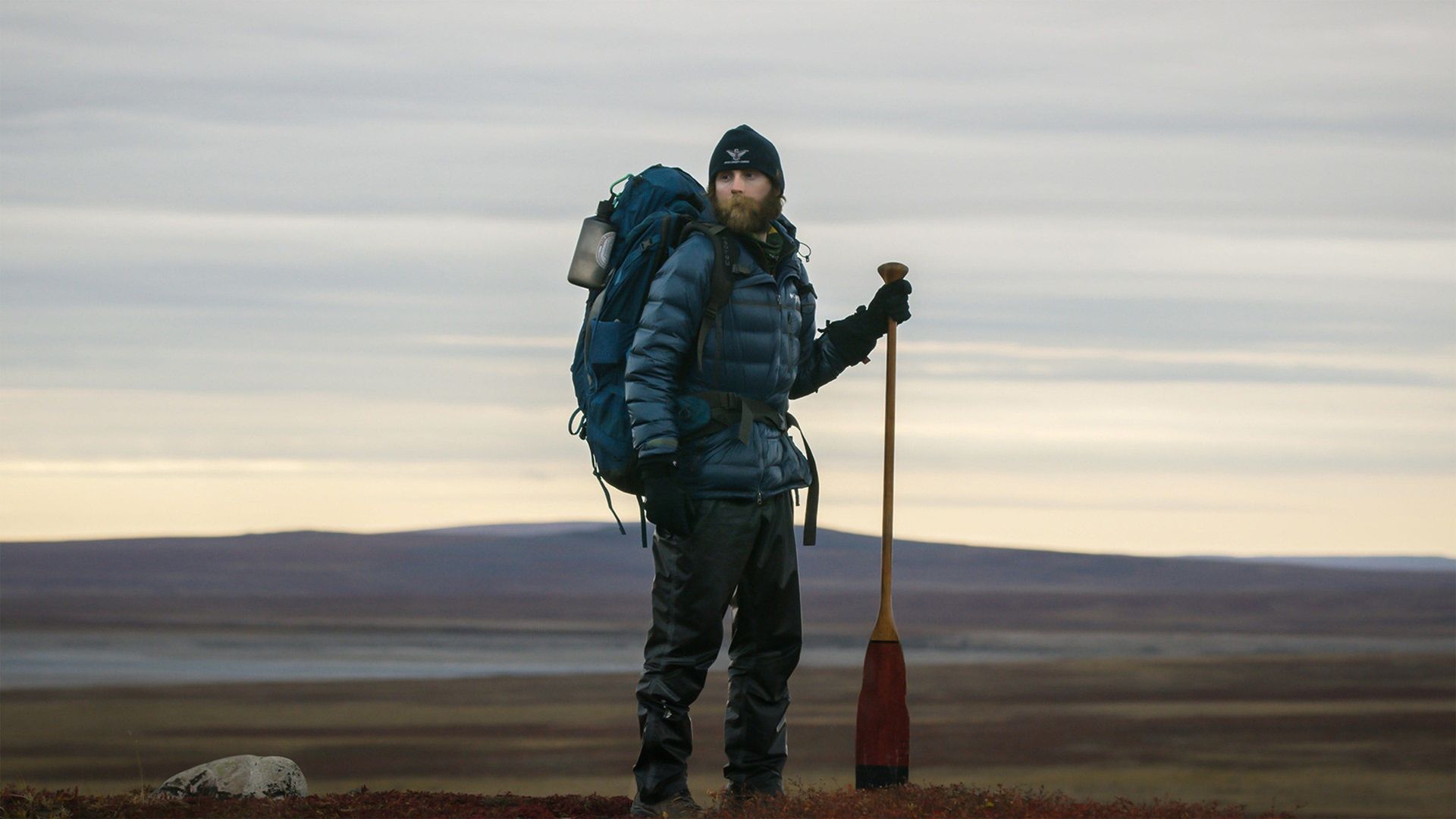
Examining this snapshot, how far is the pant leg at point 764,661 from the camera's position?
7172 mm

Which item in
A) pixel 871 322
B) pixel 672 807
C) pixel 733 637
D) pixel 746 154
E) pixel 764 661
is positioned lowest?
pixel 672 807

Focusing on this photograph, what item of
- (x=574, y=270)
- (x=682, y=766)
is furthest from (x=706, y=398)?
Answer: (x=682, y=766)

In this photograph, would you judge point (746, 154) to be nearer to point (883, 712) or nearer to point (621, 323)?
point (621, 323)

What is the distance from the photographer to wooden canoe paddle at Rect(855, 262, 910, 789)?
735 cm

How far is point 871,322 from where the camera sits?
764 cm

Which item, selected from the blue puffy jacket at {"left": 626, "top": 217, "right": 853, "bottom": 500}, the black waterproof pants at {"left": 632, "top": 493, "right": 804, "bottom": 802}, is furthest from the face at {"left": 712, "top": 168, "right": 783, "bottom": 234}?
the black waterproof pants at {"left": 632, "top": 493, "right": 804, "bottom": 802}

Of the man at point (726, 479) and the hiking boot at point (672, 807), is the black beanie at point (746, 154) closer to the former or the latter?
the man at point (726, 479)

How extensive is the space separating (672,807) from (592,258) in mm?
2537

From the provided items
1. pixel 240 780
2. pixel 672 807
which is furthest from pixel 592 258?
pixel 240 780

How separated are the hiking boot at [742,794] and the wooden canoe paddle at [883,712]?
43cm

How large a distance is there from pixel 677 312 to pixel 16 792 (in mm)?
4091

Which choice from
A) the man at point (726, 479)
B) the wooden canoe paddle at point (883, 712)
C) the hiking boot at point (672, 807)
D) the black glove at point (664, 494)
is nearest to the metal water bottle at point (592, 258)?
the man at point (726, 479)

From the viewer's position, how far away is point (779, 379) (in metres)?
7.14

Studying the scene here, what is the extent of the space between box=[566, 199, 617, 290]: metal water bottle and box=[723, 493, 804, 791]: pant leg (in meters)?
1.32
